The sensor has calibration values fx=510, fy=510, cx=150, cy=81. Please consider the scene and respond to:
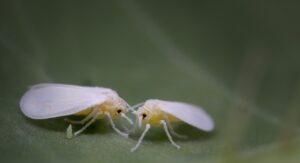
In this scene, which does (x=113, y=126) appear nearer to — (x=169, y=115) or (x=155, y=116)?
(x=155, y=116)

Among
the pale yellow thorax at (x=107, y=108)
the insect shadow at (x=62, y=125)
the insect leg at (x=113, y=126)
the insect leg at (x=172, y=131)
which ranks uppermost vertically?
the insect leg at (x=172, y=131)

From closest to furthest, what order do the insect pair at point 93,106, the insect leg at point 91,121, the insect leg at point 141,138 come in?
1. the insect leg at point 141,138
2. the insect leg at point 91,121
3. the insect pair at point 93,106

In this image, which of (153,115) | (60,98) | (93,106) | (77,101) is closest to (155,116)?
(153,115)

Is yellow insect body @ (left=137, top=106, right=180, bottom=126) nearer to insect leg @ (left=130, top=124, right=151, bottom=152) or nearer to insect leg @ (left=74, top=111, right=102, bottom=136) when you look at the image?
insect leg @ (left=130, top=124, right=151, bottom=152)

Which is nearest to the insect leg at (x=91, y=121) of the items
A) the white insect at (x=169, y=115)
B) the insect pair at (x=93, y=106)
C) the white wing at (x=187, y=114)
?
the insect pair at (x=93, y=106)

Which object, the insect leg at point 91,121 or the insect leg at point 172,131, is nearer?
the insect leg at point 91,121

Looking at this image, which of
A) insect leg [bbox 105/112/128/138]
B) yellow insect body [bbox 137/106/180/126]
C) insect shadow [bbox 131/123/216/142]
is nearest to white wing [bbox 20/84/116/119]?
insect leg [bbox 105/112/128/138]

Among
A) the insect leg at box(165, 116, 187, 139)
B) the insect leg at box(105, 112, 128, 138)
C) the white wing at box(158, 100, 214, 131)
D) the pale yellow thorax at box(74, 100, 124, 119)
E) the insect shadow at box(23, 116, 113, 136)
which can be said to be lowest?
the insect shadow at box(23, 116, 113, 136)

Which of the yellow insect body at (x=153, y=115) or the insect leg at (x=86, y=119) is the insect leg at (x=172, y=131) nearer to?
the yellow insect body at (x=153, y=115)
